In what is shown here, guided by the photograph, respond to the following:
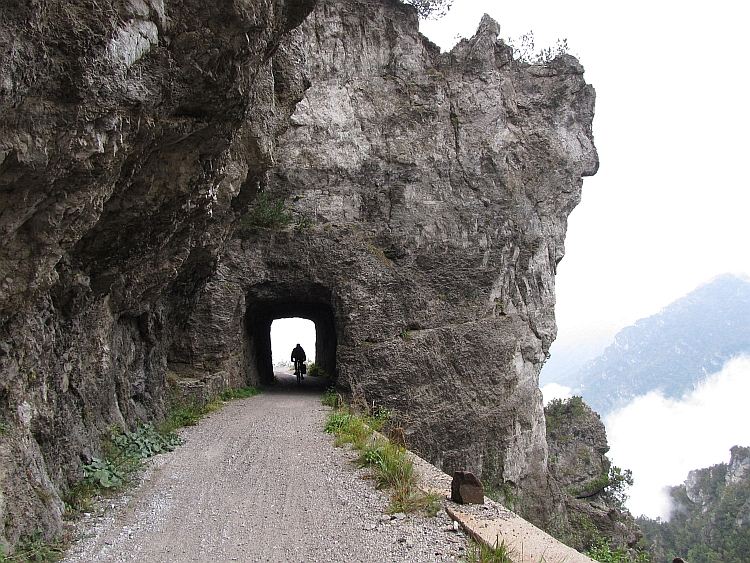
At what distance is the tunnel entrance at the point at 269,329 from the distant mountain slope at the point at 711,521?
2197 cm

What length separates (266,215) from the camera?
14.3 meters

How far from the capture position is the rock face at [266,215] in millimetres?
4168

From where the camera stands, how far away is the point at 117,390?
8.10 meters

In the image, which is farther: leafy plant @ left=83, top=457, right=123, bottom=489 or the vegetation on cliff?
the vegetation on cliff

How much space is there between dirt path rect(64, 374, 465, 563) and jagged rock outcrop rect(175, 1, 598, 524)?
587 centimetres

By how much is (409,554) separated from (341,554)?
0.58 m

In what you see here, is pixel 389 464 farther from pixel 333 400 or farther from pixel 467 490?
pixel 333 400

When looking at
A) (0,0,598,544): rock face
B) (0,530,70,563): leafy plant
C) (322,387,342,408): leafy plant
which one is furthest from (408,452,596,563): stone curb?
(322,387,342,408): leafy plant

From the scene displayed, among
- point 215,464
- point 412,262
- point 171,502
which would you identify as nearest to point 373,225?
point 412,262

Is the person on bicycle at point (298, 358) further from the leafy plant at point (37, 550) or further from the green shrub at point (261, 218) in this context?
the leafy plant at point (37, 550)

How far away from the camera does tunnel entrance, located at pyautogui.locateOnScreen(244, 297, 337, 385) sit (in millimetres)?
16547

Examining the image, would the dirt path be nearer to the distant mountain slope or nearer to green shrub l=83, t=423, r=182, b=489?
green shrub l=83, t=423, r=182, b=489

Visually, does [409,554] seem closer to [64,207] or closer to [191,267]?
[64,207]

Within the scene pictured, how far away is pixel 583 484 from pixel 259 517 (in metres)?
16.5
